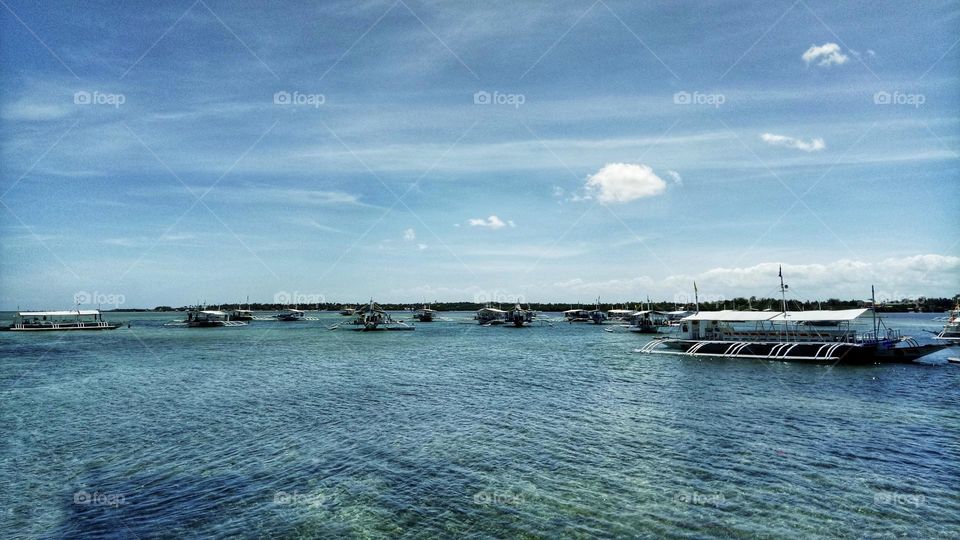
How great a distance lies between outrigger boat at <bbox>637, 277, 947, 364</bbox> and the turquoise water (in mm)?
10002

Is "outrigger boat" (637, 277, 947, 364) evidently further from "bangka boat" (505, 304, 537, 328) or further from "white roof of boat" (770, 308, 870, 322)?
"bangka boat" (505, 304, 537, 328)

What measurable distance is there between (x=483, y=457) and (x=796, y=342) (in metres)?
55.3

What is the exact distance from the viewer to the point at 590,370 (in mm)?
56125

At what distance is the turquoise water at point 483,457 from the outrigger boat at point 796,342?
1000 cm

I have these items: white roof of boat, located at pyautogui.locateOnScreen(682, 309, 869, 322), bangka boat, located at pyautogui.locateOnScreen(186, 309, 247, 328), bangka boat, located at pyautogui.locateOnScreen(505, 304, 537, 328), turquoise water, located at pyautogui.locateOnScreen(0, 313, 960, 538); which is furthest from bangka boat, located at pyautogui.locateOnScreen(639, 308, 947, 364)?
bangka boat, located at pyautogui.locateOnScreen(186, 309, 247, 328)

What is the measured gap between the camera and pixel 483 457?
79.6 feet

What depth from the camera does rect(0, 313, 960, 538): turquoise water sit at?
17297 millimetres

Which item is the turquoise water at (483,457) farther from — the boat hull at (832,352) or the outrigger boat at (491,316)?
the outrigger boat at (491,316)

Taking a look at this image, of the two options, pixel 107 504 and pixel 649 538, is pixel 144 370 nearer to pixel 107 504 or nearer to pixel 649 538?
pixel 107 504

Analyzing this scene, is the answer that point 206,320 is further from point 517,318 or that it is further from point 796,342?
point 796,342

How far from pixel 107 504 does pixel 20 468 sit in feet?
27.5

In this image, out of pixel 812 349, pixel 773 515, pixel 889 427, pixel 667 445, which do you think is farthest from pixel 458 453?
pixel 812 349

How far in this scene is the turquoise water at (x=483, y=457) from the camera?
17297 mm

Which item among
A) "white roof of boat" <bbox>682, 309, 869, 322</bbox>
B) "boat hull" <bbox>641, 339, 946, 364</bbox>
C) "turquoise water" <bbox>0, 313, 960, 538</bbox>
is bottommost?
"turquoise water" <bbox>0, 313, 960, 538</bbox>
